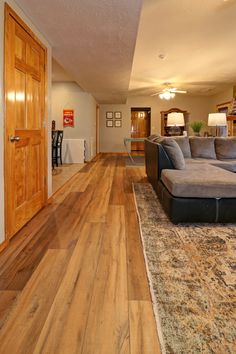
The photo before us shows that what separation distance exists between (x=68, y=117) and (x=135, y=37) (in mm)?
5619

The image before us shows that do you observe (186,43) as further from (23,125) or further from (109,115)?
(109,115)

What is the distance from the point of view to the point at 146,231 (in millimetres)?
2828

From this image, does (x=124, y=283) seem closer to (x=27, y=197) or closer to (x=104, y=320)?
(x=104, y=320)

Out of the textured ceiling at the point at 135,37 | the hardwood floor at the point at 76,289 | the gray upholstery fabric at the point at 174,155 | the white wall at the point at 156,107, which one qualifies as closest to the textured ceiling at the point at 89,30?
the textured ceiling at the point at 135,37

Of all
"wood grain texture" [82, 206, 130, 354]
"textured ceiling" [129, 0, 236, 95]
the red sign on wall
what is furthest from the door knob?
the red sign on wall

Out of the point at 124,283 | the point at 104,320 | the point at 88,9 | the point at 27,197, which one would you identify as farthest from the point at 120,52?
the point at 104,320

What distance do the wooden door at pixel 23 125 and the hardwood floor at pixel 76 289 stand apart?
0.26 metres

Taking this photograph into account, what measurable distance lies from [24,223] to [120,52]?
Answer: 9.65ft

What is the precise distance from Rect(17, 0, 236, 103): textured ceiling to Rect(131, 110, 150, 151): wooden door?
5.81 metres

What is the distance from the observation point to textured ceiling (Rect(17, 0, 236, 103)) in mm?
3006

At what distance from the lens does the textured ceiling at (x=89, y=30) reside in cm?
284

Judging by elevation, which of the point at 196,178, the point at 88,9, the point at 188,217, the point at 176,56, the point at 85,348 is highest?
the point at 176,56

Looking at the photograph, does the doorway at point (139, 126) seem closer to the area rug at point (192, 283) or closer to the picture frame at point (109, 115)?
the picture frame at point (109, 115)

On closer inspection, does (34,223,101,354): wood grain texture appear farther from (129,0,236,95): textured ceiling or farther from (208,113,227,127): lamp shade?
(208,113,227,127): lamp shade
